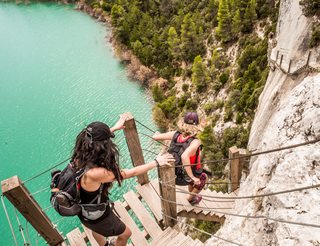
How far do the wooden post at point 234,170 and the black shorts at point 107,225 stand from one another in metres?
3.02

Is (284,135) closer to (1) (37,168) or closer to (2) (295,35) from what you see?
(2) (295,35)

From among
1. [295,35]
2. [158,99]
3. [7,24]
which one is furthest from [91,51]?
[295,35]

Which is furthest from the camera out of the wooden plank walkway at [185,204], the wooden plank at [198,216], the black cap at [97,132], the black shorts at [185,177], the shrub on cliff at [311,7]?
the shrub on cliff at [311,7]

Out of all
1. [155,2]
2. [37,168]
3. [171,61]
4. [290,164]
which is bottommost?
[37,168]

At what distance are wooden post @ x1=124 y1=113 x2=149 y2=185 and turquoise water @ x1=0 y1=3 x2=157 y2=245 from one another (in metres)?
12.8

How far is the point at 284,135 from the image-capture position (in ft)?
15.0

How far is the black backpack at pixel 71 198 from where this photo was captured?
3246mm

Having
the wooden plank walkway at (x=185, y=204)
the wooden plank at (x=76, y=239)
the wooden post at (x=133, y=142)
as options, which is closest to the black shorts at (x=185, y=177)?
the wooden plank walkway at (x=185, y=204)

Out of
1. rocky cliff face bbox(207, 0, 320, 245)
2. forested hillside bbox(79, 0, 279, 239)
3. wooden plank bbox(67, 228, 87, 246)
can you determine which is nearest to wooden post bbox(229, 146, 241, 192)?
rocky cliff face bbox(207, 0, 320, 245)

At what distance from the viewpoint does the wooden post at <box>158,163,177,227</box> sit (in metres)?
3.77

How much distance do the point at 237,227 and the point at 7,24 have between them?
42.5 metres

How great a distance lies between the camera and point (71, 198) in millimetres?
3277

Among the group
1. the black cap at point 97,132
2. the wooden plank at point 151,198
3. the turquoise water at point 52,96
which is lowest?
the turquoise water at point 52,96

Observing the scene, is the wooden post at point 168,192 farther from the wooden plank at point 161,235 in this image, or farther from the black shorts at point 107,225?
the black shorts at point 107,225
